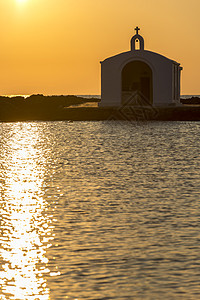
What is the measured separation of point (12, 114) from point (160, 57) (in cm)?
2145

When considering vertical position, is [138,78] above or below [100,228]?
above

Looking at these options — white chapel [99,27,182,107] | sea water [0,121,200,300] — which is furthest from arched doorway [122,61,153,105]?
sea water [0,121,200,300]

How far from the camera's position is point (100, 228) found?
13.6 m

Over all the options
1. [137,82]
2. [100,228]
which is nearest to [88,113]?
[137,82]

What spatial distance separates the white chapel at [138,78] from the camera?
2149 inches

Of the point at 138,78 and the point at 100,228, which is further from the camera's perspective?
the point at 138,78

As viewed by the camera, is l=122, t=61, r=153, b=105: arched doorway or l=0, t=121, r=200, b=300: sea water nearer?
l=0, t=121, r=200, b=300: sea water

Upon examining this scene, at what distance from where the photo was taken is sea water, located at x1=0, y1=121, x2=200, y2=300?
374 inches

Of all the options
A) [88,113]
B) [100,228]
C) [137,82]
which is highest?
[137,82]

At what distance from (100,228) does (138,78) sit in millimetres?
44357

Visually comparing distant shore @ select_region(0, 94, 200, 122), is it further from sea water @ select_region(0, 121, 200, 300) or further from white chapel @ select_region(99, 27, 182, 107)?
sea water @ select_region(0, 121, 200, 300)

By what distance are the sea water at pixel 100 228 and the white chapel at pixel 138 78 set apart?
82.6ft

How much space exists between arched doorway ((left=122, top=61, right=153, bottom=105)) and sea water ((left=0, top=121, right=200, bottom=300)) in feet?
85.7

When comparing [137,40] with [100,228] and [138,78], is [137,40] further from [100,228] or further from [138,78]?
[100,228]
